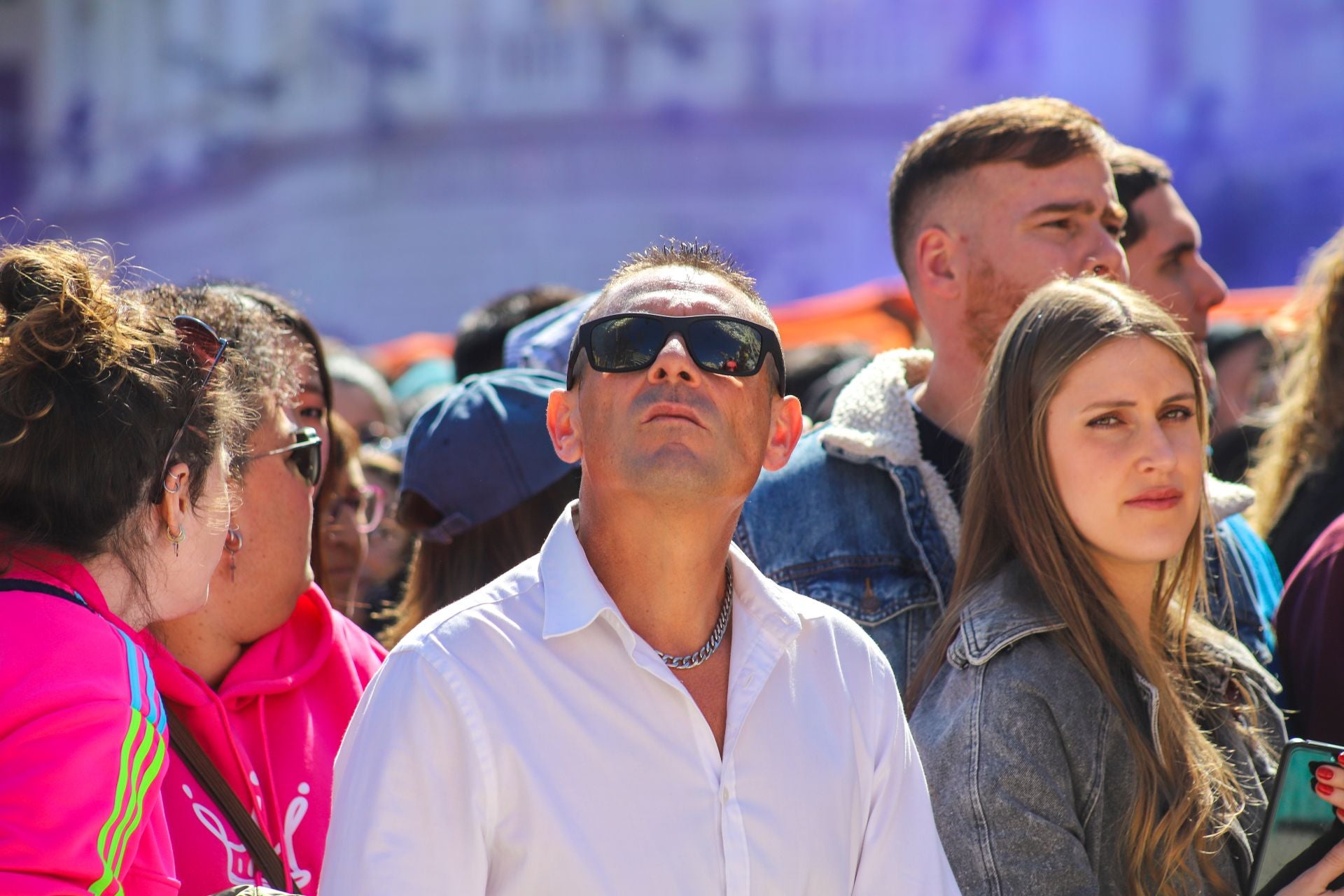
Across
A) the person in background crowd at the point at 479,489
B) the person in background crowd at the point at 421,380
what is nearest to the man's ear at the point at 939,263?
the person in background crowd at the point at 479,489

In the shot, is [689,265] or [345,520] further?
[345,520]

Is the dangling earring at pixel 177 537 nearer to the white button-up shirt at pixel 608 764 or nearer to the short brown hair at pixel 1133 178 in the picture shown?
the white button-up shirt at pixel 608 764

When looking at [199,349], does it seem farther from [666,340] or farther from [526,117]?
[526,117]

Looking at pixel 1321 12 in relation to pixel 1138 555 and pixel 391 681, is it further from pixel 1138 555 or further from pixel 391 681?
pixel 391 681

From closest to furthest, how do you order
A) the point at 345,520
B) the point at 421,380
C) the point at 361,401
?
the point at 345,520, the point at 361,401, the point at 421,380

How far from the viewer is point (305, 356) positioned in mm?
3043

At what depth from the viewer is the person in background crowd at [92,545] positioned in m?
1.61

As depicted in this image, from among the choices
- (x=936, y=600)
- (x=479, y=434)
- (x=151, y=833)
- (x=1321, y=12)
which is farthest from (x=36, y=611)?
(x=1321, y=12)

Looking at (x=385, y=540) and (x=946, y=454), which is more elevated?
(x=946, y=454)

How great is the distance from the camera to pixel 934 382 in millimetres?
3322

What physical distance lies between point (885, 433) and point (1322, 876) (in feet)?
4.15

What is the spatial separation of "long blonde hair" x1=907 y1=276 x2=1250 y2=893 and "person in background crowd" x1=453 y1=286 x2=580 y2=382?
2092 mm

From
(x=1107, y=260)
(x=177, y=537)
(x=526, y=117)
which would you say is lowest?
(x=526, y=117)

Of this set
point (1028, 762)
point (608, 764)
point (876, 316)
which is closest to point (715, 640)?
point (608, 764)
